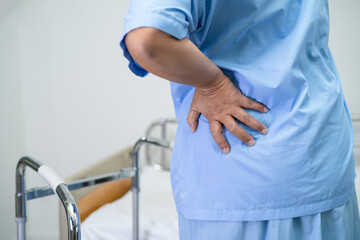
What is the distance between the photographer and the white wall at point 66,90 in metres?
2.47

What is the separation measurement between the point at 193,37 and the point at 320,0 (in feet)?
0.71

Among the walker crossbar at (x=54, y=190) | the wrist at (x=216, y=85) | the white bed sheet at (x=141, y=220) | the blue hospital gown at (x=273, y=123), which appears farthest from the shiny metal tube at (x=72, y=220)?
the white bed sheet at (x=141, y=220)

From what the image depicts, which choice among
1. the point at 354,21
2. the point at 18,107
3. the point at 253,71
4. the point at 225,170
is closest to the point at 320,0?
the point at 253,71

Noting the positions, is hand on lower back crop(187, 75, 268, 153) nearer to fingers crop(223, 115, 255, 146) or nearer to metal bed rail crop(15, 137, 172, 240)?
fingers crop(223, 115, 255, 146)

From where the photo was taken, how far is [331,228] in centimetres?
67

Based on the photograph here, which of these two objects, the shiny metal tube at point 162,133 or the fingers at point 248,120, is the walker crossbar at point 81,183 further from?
the shiny metal tube at point 162,133

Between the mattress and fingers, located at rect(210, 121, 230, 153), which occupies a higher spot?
fingers, located at rect(210, 121, 230, 153)

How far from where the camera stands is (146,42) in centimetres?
53

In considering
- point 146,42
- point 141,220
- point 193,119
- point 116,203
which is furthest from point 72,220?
point 116,203

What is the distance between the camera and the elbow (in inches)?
20.7

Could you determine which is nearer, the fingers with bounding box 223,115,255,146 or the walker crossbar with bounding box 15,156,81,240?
the fingers with bounding box 223,115,255,146

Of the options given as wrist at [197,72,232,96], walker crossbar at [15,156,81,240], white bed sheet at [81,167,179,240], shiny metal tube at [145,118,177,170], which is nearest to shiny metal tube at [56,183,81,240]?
walker crossbar at [15,156,81,240]

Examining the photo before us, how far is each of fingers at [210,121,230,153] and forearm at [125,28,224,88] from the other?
0.09 m

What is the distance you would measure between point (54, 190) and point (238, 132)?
44 cm
